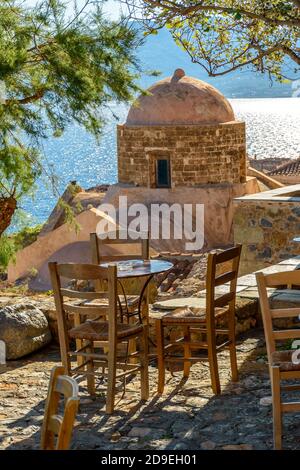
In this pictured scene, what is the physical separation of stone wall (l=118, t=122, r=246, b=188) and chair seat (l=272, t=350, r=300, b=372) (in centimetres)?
2254

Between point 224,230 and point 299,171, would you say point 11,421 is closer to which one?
point 224,230

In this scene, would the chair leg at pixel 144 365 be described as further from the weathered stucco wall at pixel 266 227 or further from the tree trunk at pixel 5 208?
the weathered stucco wall at pixel 266 227

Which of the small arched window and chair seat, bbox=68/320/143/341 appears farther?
the small arched window

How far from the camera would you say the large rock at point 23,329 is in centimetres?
688

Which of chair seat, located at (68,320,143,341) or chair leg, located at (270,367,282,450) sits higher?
chair seat, located at (68,320,143,341)

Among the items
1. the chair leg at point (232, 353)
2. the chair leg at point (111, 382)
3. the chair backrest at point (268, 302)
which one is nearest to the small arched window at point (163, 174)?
the chair leg at point (232, 353)

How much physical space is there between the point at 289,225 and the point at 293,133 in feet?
412

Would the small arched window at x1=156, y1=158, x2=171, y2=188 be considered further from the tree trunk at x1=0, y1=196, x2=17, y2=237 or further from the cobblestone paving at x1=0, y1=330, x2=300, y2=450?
the cobblestone paving at x1=0, y1=330, x2=300, y2=450

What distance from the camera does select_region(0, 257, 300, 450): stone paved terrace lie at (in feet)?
15.8

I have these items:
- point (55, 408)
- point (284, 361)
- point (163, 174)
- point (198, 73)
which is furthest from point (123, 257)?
point (198, 73)

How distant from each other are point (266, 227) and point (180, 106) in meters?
15.4

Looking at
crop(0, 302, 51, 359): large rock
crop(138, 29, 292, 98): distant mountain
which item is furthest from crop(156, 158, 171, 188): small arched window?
crop(138, 29, 292, 98): distant mountain

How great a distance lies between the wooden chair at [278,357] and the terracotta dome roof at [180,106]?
2259 centimetres
